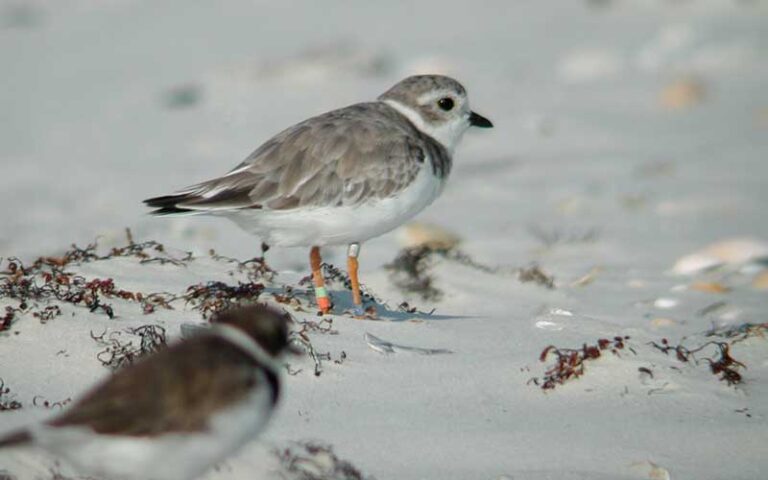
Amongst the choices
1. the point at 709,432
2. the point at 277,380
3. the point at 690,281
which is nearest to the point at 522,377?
the point at 709,432

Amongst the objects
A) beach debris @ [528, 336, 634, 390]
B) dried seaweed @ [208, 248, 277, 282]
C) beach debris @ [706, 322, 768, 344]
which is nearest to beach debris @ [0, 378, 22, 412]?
→ dried seaweed @ [208, 248, 277, 282]

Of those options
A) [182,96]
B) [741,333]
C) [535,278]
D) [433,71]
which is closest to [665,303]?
[535,278]

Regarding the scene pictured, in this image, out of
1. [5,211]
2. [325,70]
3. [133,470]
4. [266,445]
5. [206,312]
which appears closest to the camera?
[133,470]

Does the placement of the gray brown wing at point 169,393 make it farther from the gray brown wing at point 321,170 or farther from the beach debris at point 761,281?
the beach debris at point 761,281

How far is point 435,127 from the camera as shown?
7188 mm

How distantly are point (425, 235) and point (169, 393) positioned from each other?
6.30m

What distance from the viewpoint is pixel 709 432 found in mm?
5129

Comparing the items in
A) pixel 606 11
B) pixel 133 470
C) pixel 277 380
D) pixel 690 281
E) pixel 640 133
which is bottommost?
pixel 133 470

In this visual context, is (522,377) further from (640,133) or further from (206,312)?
(640,133)

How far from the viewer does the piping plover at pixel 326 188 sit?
6379mm

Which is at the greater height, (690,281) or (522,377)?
(690,281)

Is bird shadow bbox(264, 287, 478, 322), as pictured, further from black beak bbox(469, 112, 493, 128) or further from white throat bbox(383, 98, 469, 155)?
black beak bbox(469, 112, 493, 128)

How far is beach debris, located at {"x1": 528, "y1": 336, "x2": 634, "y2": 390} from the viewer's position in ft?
17.9

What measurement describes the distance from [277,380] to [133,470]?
0.47 meters
